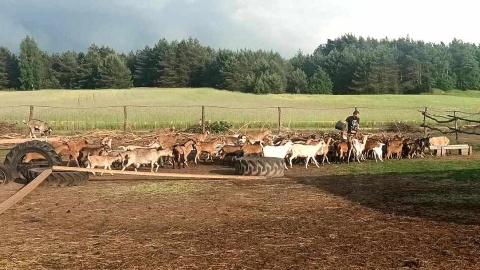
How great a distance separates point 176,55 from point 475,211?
82517 millimetres

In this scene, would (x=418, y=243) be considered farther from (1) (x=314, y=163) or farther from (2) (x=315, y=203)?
(1) (x=314, y=163)

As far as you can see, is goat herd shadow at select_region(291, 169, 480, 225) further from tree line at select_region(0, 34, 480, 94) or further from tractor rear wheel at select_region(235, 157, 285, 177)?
tree line at select_region(0, 34, 480, 94)

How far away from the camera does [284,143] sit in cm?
1741

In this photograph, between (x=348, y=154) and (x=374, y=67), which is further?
(x=374, y=67)

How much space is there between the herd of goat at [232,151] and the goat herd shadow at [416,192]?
2.90m

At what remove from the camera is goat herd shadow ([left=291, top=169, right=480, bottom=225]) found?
31.4 feet

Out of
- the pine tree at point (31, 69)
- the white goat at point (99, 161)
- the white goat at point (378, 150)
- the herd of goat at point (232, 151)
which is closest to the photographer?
the white goat at point (99, 161)

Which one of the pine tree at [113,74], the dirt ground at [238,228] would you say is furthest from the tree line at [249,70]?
the dirt ground at [238,228]

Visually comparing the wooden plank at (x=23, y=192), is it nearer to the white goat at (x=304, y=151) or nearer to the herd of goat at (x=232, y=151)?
the herd of goat at (x=232, y=151)

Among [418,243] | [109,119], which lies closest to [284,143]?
[418,243]

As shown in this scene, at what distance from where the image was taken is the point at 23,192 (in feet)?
35.0

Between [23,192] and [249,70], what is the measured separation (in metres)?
75.2

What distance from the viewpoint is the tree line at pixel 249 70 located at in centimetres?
8150

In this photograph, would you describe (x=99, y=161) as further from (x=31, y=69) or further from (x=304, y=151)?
(x=31, y=69)
